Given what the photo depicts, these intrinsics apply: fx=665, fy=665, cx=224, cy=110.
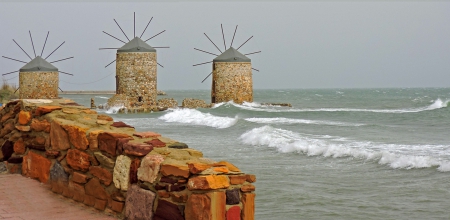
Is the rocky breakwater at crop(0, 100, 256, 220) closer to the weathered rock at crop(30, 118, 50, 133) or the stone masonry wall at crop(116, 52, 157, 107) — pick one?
the weathered rock at crop(30, 118, 50, 133)

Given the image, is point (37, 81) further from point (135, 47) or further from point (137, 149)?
point (137, 149)

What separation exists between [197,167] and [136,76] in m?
32.0

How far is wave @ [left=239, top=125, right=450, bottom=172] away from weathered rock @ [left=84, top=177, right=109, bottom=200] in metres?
5.82

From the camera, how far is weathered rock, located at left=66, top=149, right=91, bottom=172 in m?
5.02

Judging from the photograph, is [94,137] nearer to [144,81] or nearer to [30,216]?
[30,216]

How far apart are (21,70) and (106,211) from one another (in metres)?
35.5

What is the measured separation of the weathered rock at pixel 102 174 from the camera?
4742 millimetres

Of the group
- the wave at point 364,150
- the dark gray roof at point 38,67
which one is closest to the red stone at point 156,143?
the wave at point 364,150

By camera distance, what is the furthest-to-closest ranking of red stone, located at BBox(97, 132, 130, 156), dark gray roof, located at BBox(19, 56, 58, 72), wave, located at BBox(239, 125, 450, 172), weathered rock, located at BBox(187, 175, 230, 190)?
dark gray roof, located at BBox(19, 56, 58, 72) < wave, located at BBox(239, 125, 450, 172) < red stone, located at BBox(97, 132, 130, 156) < weathered rock, located at BBox(187, 175, 230, 190)

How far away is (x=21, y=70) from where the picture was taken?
38.5 m

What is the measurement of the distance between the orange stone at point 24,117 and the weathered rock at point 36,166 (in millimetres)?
288

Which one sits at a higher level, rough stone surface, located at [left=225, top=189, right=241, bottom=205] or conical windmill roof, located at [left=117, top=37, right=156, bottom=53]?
conical windmill roof, located at [left=117, top=37, right=156, bottom=53]

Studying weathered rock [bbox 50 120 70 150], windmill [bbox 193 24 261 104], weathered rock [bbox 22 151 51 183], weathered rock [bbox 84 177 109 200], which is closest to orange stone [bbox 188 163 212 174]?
weathered rock [bbox 84 177 109 200]

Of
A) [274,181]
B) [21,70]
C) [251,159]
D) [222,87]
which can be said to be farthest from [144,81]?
[274,181]
